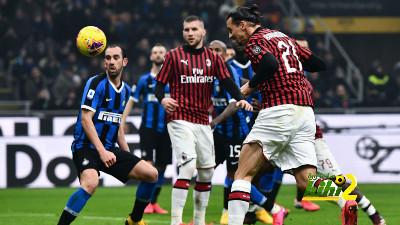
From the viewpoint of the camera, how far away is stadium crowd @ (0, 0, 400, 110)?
62.8 feet

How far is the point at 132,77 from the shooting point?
20.1 metres

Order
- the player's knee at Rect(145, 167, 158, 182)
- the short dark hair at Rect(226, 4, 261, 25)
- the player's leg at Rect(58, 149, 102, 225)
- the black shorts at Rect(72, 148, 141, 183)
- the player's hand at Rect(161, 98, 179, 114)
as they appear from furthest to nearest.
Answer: the player's hand at Rect(161, 98, 179, 114), the player's knee at Rect(145, 167, 158, 182), the black shorts at Rect(72, 148, 141, 183), the player's leg at Rect(58, 149, 102, 225), the short dark hair at Rect(226, 4, 261, 25)

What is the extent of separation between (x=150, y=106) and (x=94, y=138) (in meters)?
3.75

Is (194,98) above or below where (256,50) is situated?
below

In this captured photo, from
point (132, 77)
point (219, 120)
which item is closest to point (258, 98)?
point (219, 120)

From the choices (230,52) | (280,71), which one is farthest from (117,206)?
(280,71)

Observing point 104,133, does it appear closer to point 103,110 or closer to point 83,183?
point 103,110

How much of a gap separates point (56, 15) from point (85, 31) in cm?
1370

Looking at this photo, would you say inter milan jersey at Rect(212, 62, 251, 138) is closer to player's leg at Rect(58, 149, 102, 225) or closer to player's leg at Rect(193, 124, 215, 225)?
player's leg at Rect(193, 124, 215, 225)

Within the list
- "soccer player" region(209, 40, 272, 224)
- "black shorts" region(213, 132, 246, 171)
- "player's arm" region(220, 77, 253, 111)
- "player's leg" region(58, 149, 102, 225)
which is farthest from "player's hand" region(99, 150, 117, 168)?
"black shorts" region(213, 132, 246, 171)

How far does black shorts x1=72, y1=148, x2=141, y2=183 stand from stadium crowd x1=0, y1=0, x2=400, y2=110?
11.0 m

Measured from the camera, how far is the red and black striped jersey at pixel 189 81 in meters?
7.64

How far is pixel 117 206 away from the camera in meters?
10.7

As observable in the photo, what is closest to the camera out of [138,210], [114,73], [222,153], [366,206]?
[114,73]
